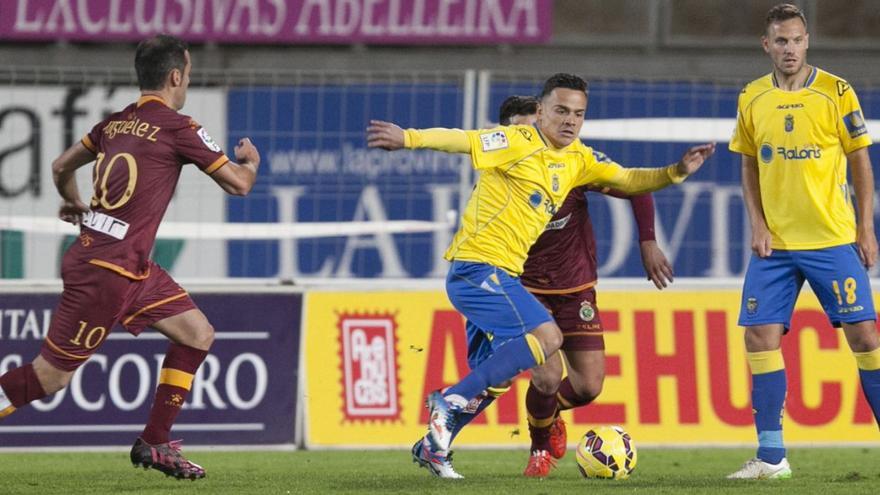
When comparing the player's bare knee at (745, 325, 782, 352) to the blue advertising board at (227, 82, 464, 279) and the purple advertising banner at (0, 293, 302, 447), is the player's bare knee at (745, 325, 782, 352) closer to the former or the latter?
the purple advertising banner at (0, 293, 302, 447)

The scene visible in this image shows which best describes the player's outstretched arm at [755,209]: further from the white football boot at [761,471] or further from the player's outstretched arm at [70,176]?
the player's outstretched arm at [70,176]

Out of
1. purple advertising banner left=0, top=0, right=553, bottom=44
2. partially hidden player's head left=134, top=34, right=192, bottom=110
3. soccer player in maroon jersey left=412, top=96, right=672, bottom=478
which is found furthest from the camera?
purple advertising banner left=0, top=0, right=553, bottom=44

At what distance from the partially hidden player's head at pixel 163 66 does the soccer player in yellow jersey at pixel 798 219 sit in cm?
256

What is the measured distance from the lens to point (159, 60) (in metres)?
7.58

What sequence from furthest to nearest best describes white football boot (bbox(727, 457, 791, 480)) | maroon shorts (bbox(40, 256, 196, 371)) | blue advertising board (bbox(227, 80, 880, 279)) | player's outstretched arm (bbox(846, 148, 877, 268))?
blue advertising board (bbox(227, 80, 880, 279)) < white football boot (bbox(727, 457, 791, 480)) < player's outstretched arm (bbox(846, 148, 877, 268)) < maroon shorts (bbox(40, 256, 196, 371))

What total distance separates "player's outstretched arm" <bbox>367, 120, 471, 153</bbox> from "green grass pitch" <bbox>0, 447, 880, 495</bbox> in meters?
1.46

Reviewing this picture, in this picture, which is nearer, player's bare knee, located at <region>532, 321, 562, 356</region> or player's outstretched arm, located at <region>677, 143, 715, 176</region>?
player's bare knee, located at <region>532, 321, 562, 356</region>

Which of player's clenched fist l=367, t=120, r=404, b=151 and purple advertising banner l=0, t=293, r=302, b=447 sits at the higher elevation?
player's clenched fist l=367, t=120, r=404, b=151

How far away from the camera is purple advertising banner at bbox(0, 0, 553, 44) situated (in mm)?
17156

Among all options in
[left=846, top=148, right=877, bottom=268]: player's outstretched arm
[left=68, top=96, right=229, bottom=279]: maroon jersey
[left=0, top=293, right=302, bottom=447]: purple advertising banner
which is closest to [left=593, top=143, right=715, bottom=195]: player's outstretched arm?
[left=846, top=148, right=877, bottom=268]: player's outstretched arm

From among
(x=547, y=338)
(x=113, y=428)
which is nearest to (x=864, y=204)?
(x=547, y=338)

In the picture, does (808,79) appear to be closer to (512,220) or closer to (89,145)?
(512,220)

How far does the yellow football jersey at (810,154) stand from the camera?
7738 millimetres

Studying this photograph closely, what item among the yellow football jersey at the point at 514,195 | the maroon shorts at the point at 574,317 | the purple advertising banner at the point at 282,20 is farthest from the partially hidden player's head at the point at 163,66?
the purple advertising banner at the point at 282,20
